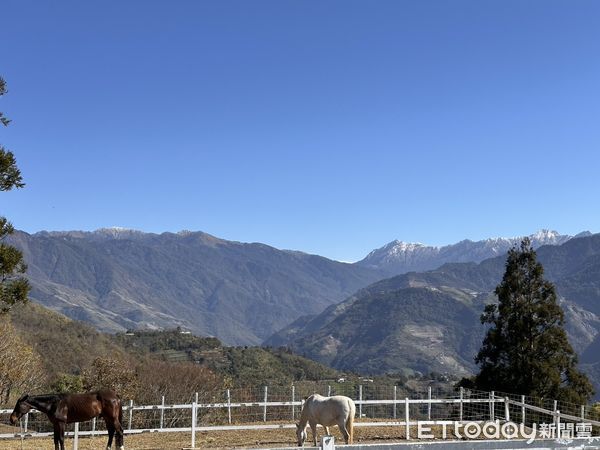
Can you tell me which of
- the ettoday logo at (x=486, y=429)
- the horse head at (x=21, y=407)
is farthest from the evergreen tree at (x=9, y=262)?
the ettoday logo at (x=486, y=429)

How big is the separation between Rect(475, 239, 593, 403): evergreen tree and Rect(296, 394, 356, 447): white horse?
19.8 metres

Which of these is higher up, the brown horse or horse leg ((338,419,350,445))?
the brown horse

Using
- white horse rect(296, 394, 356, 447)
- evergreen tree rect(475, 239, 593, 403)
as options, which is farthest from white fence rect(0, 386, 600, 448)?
white horse rect(296, 394, 356, 447)

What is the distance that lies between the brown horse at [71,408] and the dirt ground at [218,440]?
2501mm

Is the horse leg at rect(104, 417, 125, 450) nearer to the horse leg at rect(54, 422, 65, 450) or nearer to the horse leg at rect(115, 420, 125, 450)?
the horse leg at rect(115, 420, 125, 450)

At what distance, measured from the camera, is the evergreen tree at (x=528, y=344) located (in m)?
32.6

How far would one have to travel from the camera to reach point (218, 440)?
1902 cm

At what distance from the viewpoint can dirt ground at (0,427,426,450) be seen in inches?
694

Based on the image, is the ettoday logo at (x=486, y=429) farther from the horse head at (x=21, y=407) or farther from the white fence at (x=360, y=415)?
the horse head at (x=21, y=407)

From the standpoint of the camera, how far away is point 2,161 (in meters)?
15.5

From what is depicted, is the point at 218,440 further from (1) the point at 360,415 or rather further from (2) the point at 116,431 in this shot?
(1) the point at 360,415

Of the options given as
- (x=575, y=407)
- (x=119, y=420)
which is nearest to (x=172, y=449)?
(x=119, y=420)

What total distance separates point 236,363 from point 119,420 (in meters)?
111

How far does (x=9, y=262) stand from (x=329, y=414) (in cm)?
843
